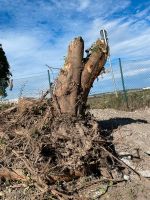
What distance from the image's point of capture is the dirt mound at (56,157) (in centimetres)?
591

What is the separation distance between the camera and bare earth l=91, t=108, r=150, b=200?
18.9 ft

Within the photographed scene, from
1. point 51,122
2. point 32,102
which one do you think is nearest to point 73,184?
point 51,122

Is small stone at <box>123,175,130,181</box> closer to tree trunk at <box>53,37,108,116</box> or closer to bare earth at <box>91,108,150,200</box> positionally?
bare earth at <box>91,108,150,200</box>

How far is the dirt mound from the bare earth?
0.13 meters

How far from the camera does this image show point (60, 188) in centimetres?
588

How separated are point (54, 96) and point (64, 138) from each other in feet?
2.63

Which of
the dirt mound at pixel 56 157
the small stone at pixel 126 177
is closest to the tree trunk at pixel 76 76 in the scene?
the dirt mound at pixel 56 157

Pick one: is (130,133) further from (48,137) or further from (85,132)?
(48,137)

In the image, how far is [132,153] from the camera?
656cm

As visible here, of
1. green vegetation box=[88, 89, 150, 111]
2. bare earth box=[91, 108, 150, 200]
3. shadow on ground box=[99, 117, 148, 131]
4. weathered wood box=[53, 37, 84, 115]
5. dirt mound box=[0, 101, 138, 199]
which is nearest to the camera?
bare earth box=[91, 108, 150, 200]

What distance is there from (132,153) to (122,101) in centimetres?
835

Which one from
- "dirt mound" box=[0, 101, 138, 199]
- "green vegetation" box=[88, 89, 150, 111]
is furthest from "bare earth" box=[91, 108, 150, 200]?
"green vegetation" box=[88, 89, 150, 111]

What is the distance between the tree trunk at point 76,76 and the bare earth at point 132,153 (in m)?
0.72

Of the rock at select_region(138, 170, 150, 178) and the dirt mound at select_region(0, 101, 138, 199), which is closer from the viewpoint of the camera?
the dirt mound at select_region(0, 101, 138, 199)
